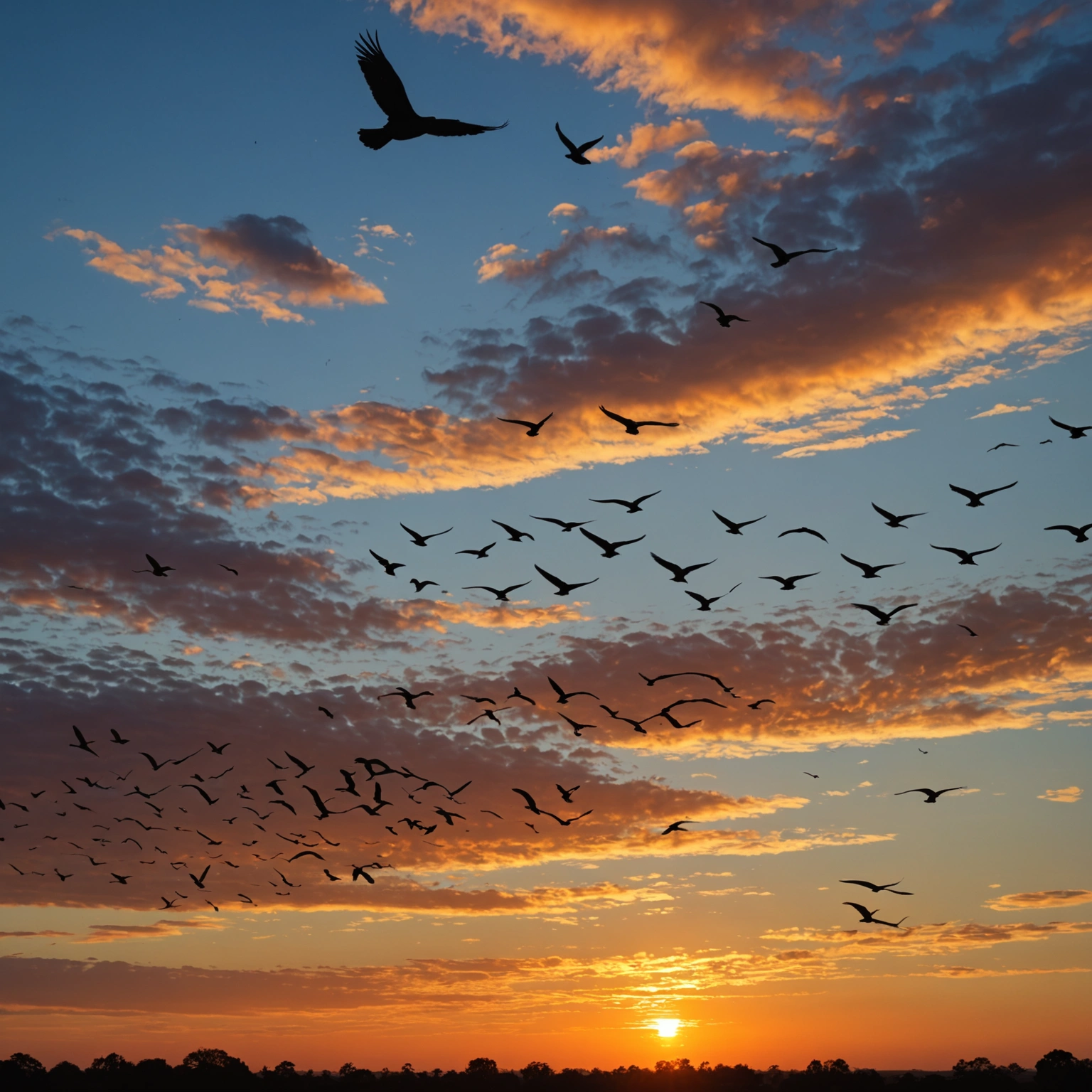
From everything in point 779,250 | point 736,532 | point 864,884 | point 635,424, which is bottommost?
point 864,884

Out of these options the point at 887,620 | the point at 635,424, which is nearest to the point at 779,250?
the point at 635,424

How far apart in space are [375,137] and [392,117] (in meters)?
0.81

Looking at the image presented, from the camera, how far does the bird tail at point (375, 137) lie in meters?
22.2

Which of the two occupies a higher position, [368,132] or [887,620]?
[368,132]

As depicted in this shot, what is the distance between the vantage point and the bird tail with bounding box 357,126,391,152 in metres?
22.2

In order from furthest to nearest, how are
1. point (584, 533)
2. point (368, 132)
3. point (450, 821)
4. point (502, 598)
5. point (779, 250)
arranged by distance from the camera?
point (450, 821)
point (502, 598)
point (584, 533)
point (779, 250)
point (368, 132)

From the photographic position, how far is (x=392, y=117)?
21656 mm

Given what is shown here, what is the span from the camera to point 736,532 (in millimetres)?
42250

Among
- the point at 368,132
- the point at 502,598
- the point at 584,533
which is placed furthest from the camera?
the point at 502,598

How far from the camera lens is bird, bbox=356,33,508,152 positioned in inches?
816

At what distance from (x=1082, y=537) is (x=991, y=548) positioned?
3663 mm

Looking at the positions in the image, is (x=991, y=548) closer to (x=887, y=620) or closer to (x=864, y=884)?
(x=887, y=620)

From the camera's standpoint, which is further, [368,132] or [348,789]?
[348,789]

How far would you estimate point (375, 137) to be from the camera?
73.1ft
